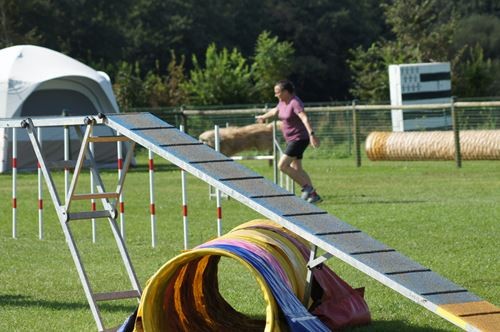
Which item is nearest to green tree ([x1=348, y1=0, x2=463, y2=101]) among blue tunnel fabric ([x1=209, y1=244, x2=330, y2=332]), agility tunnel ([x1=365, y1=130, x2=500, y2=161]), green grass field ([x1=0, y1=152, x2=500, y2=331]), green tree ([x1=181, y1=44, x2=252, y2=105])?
green tree ([x1=181, y1=44, x2=252, y2=105])

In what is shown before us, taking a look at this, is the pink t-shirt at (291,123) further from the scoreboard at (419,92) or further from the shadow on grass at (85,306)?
the scoreboard at (419,92)

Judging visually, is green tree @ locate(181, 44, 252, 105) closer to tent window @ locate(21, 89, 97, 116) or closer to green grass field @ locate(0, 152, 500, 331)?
tent window @ locate(21, 89, 97, 116)

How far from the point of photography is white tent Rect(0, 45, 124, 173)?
2583 centimetres

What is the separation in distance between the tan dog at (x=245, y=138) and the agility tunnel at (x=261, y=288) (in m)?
14.8

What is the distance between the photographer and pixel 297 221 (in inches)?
283

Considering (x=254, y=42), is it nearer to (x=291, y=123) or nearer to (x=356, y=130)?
(x=356, y=130)

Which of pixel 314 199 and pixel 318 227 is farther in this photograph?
pixel 314 199

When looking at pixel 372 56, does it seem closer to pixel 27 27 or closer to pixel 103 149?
pixel 27 27

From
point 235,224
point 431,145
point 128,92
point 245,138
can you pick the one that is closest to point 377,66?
point 128,92

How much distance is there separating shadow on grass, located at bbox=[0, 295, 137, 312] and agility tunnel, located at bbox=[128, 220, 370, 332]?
3.02 ft

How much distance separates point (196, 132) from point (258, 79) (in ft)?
47.3

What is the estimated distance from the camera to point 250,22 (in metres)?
59.8

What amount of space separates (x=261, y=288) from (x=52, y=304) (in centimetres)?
278

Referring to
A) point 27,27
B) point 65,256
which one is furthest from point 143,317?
point 27,27
